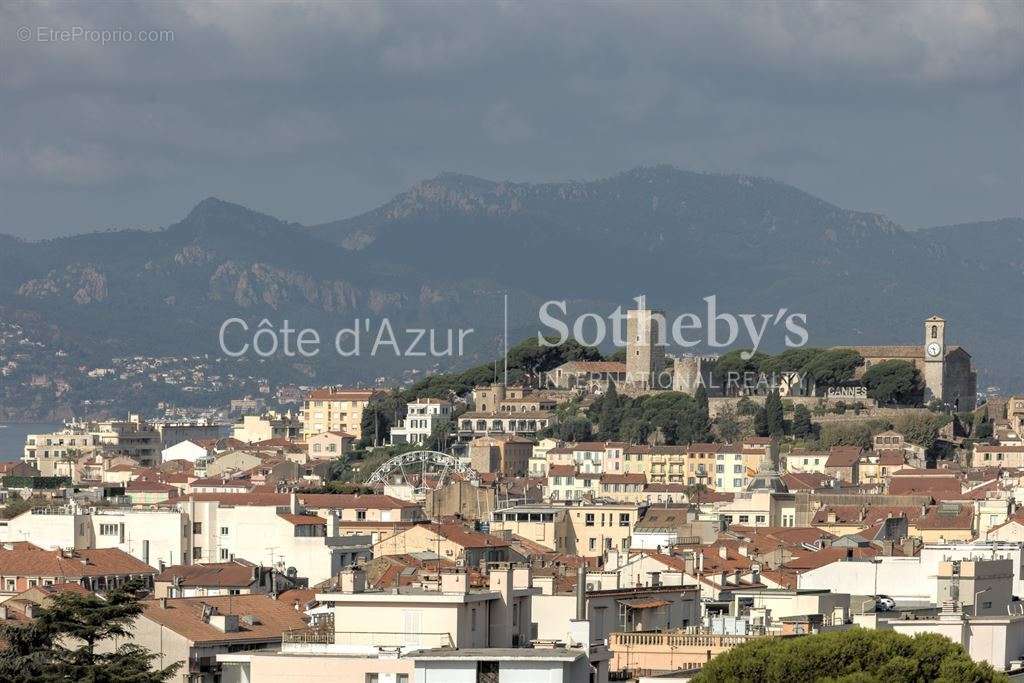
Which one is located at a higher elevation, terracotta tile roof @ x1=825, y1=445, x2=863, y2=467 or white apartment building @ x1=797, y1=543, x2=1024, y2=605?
terracotta tile roof @ x1=825, y1=445, x2=863, y2=467

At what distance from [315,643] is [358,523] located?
33943mm

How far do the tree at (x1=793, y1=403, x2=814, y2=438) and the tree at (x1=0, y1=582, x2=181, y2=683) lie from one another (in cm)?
7930

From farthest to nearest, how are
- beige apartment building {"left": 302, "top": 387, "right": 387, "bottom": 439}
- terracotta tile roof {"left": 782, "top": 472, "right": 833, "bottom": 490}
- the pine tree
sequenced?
beige apartment building {"left": 302, "top": 387, "right": 387, "bottom": 439}
the pine tree
terracotta tile roof {"left": 782, "top": 472, "right": 833, "bottom": 490}

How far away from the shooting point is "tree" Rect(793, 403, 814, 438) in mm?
105875

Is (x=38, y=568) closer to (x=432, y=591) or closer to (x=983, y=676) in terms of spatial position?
(x=432, y=591)

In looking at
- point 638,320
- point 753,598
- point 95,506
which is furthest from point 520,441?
point 753,598

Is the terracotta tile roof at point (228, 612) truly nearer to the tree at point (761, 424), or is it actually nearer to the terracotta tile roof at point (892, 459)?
the terracotta tile roof at point (892, 459)

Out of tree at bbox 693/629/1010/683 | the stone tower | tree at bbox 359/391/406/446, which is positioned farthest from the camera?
the stone tower

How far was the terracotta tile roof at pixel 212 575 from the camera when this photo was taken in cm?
3862

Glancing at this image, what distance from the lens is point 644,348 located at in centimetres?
13000

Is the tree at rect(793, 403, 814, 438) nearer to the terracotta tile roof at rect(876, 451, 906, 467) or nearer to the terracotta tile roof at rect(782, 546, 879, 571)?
the terracotta tile roof at rect(876, 451, 906, 467)

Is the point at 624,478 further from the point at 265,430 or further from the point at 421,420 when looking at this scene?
the point at 265,430

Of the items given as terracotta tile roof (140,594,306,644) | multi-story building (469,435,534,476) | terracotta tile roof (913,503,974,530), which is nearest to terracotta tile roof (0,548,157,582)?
terracotta tile roof (140,594,306,644)

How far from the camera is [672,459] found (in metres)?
92.4
